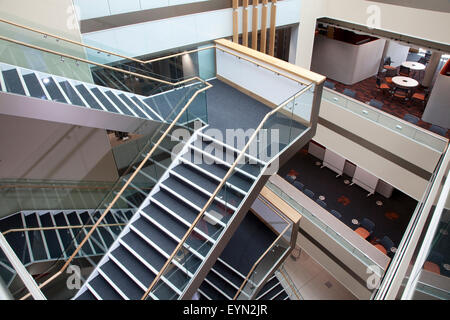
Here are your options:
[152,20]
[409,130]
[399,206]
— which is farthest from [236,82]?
[399,206]

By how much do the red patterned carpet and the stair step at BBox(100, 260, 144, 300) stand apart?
32.9ft

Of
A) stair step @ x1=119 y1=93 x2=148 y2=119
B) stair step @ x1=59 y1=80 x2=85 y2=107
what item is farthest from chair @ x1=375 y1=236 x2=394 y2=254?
stair step @ x1=59 y1=80 x2=85 y2=107

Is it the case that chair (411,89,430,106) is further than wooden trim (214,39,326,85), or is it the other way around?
chair (411,89,430,106)

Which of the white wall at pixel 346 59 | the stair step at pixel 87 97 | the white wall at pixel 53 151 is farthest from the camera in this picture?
the white wall at pixel 346 59

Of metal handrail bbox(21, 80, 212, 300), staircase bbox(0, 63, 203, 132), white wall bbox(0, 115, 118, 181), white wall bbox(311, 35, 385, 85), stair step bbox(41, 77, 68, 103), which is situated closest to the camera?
staircase bbox(0, 63, 203, 132)

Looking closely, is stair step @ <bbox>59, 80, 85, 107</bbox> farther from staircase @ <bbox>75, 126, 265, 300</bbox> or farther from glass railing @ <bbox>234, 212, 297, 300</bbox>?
glass railing @ <bbox>234, 212, 297, 300</bbox>

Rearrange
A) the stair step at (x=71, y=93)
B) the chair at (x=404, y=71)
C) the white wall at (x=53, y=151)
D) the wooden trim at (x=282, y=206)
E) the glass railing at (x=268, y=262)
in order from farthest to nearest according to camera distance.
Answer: the chair at (x=404, y=71) → the wooden trim at (x=282, y=206) → the glass railing at (x=268, y=262) → the white wall at (x=53, y=151) → the stair step at (x=71, y=93)

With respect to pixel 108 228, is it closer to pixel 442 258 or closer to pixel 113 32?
pixel 113 32

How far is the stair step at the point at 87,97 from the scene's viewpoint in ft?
19.6

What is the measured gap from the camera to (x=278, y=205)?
927 centimetres

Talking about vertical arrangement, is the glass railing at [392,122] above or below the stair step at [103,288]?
above

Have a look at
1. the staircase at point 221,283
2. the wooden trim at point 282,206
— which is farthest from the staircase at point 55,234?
the wooden trim at point 282,206

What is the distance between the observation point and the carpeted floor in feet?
36.2

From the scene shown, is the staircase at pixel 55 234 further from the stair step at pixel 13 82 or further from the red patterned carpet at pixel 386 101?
the red patterned carpet at pixel 386 101
